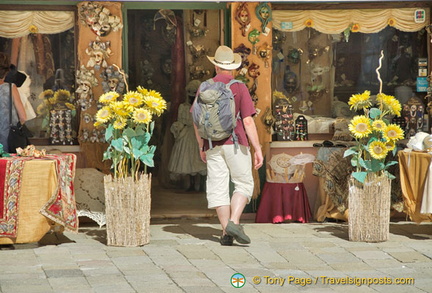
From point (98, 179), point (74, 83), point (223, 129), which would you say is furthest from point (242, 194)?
point (74, 83)

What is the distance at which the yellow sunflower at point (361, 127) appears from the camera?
8932mm

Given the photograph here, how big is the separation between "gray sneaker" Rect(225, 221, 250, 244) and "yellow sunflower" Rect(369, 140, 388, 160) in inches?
57.4

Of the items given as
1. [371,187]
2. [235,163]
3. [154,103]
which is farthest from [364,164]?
[154,103]

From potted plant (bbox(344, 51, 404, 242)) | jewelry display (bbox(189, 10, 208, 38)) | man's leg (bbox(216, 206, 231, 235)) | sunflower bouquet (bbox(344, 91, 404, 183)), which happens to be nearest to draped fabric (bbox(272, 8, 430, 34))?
jewelry display (bbox(189, 10, 208, 38))

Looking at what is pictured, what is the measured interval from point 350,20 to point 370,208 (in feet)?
9.16

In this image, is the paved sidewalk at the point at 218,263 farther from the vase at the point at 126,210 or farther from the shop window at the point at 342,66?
the shop window at the point at 342,66

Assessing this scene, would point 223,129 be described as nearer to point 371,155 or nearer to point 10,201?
point 371,155

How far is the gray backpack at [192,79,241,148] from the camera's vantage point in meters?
8.60

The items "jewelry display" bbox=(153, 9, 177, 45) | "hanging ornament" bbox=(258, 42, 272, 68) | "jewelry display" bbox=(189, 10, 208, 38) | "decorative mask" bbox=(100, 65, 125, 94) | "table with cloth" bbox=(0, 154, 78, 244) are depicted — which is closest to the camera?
"table with cloth" bbox=(0, 154, 78, 244)

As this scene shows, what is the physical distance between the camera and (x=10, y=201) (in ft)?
27.8

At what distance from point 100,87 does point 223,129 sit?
2242mm

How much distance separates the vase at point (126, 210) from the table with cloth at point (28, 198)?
0.46 m

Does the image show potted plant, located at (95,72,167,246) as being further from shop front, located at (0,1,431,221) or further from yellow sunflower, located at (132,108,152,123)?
shop front, located at (0,1,431,221)

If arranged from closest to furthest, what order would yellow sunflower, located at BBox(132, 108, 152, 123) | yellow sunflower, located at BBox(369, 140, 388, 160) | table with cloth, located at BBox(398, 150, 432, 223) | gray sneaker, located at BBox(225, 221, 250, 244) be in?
gray sneaker, located at BBox(225, 221, 250, 244) → yellow sunflower, located at BBox(132, 108, 152, 123) → yellow sunflower, located at BBox(369, 140, 388, 160) → table with cloth, located at BBox(398, 150, 432, 223)
